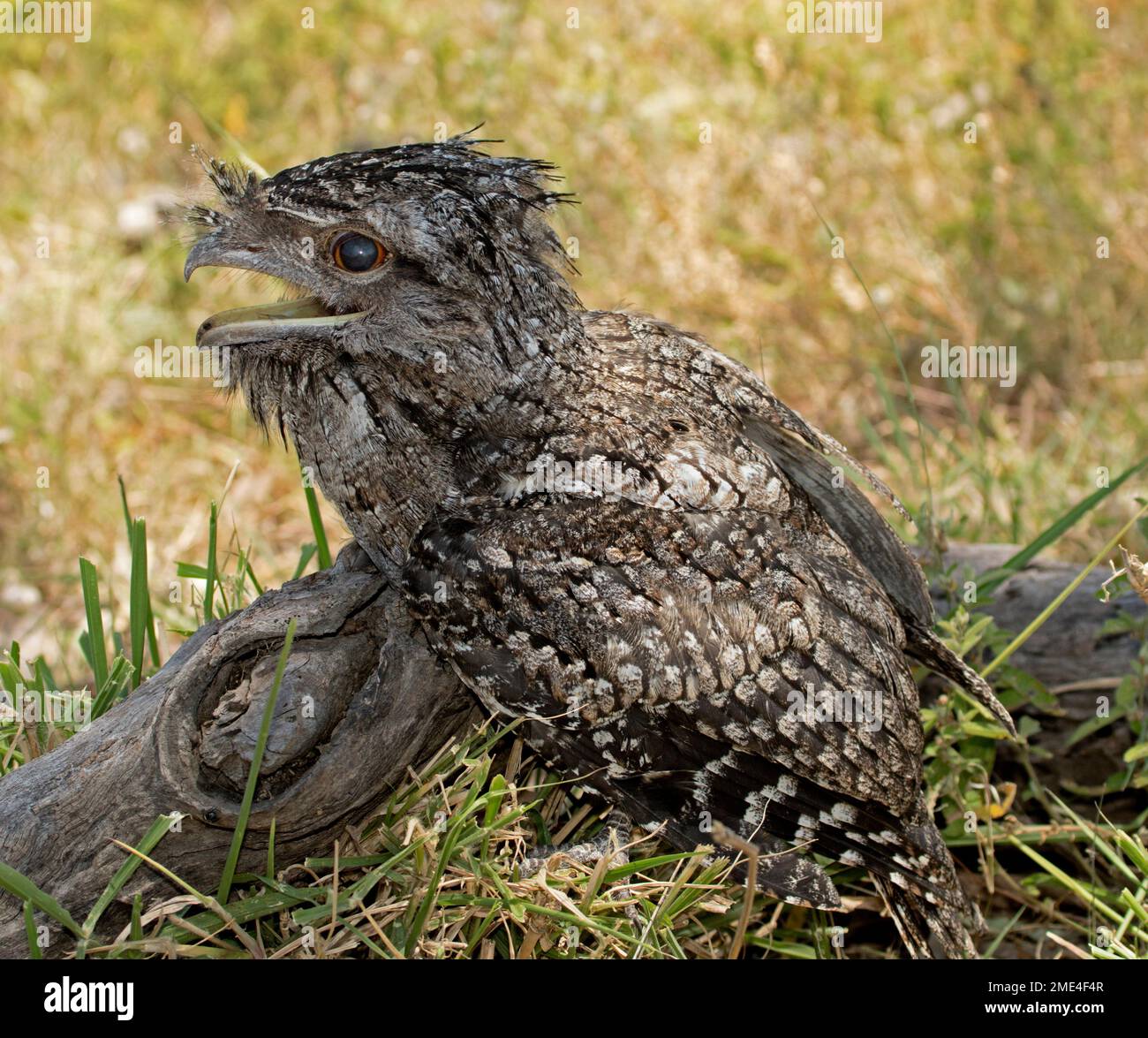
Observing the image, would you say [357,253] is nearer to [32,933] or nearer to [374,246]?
[374,246]

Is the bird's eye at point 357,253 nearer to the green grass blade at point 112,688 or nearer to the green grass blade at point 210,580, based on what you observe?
the green grass blade at point 210,580

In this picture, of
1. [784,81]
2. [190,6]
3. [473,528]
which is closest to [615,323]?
[473,528]

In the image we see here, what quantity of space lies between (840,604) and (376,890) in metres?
1.33

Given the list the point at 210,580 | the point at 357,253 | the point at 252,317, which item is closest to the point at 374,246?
the point at 357,253

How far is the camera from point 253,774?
8.58 feet

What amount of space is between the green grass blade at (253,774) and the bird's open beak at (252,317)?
0.69 meters

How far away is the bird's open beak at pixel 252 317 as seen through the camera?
9.46 ft

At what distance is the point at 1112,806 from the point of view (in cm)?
375

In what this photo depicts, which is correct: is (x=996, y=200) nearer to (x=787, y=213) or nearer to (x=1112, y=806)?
(x=787, y=213)

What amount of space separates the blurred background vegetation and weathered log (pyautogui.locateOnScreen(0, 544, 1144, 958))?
2.20 meters

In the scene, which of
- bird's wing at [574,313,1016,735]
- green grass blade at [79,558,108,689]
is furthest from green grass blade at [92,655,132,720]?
bird's wing at [574,313,1016,735]

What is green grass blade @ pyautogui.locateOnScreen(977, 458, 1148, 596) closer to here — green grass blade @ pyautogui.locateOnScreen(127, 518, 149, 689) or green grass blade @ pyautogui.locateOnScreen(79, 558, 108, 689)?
green grass blade @ pyautogui.locateOnScreen(127, 518, 149, 689)

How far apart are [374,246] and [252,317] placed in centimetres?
34

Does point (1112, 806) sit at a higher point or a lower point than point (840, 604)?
lower
